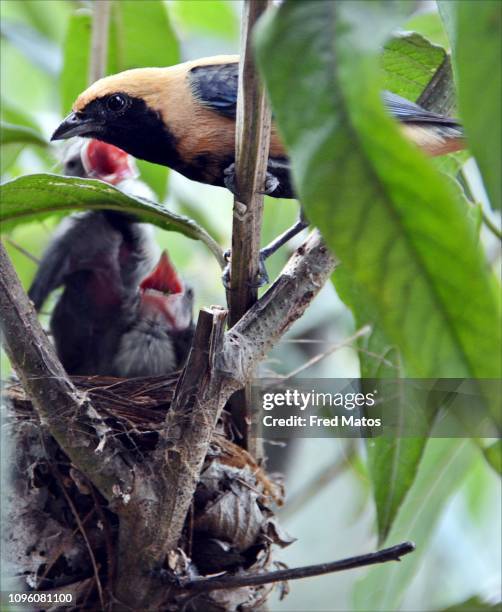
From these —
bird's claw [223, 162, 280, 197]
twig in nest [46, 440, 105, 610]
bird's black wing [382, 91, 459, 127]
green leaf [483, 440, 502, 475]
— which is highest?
bird's black wing [382, 91, 459, 127]

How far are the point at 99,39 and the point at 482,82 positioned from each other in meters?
1.44

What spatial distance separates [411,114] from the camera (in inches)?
55.1

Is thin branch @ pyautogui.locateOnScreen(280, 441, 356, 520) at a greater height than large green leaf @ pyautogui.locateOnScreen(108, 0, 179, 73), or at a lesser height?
lesser

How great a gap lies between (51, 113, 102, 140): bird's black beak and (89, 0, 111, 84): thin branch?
0.47 metres

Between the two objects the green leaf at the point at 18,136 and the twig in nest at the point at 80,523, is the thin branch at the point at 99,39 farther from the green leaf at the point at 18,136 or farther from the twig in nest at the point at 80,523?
the twig in nest at the point at 80,523

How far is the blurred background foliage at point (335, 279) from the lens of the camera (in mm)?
1510

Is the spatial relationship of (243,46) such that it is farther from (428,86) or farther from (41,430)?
(41,430)

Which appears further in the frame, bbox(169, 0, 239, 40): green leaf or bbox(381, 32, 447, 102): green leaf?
bbox(169, 0, 239, 40): green leaf

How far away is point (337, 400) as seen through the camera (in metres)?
1.49

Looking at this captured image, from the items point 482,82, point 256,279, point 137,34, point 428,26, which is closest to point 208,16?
point 137,34

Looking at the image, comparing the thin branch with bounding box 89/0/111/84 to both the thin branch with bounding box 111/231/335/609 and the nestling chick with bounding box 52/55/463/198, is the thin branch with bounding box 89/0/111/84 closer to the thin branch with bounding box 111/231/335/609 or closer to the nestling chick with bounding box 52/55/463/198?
the nestling chick with bounding box 52/55/463/198

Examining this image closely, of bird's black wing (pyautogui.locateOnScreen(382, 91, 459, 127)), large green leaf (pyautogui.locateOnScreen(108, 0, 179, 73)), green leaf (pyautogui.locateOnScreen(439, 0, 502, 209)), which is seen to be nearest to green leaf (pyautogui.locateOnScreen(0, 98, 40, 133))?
large green leaf (pyautogui.locateOnScreen(108, 0, 179, 73))

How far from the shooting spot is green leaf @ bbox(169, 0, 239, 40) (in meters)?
2.56

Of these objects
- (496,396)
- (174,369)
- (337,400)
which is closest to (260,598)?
(337,400)
